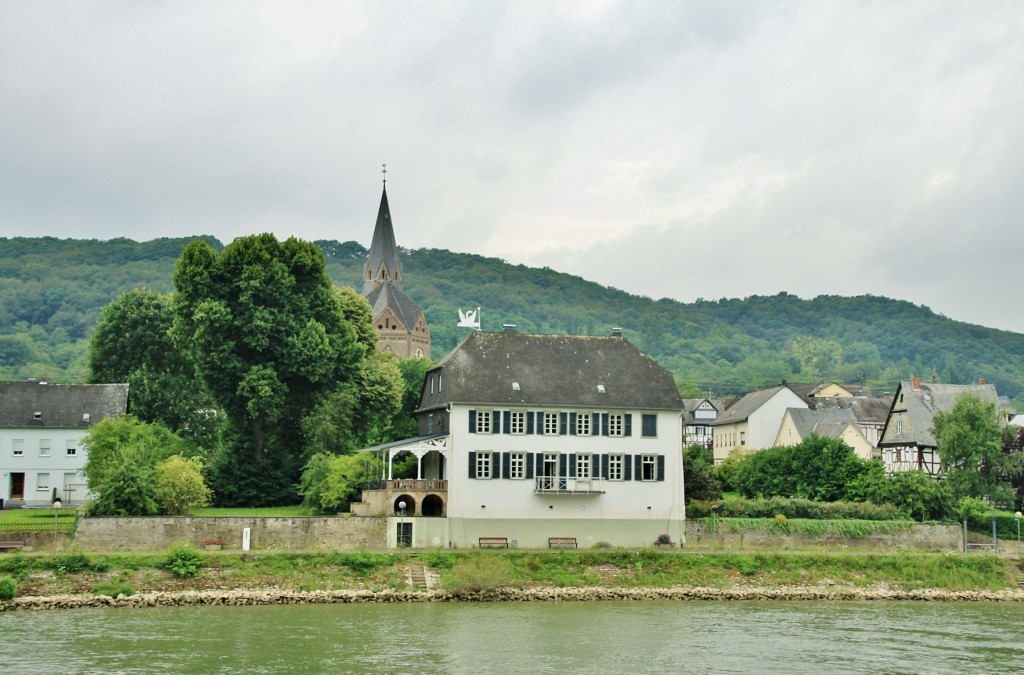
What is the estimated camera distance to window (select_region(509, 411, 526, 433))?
175 feet

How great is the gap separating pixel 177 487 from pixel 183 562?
7337 mm

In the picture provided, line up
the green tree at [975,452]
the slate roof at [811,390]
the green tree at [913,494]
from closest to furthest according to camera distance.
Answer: the green tree at [913,494], the green tree at [975,452], the slate roof at [811,390]

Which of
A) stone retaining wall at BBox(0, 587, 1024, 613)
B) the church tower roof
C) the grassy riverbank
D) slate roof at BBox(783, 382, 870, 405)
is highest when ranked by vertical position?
the church tower roof

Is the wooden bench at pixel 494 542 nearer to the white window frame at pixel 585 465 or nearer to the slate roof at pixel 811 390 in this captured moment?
the white window frame at pixel 585 465

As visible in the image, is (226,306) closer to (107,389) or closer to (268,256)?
(268,256)

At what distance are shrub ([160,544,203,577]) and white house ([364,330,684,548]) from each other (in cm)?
908

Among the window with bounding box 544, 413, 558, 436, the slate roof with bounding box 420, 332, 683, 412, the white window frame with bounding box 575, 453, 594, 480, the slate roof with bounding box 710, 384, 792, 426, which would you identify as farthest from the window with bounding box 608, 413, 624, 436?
the slate roof with bounding box 710, 384, 792, 426

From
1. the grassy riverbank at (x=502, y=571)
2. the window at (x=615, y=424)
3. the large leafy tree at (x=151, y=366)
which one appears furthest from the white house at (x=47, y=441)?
the window at (x=615, y=424)

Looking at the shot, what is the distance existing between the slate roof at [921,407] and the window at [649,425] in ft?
73.4

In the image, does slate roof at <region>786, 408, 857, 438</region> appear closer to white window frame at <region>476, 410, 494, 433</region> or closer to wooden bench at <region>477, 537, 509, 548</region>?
white window frame at <region>476, 410, 494, 433</region>

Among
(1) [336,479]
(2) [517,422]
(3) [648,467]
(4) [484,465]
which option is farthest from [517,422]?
(1) [336,479]

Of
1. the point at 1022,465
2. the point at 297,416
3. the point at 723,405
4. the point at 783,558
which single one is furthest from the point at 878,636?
the point at 723,405

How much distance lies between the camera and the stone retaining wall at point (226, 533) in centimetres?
4781

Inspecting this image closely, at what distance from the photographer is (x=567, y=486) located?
53.3 metres
